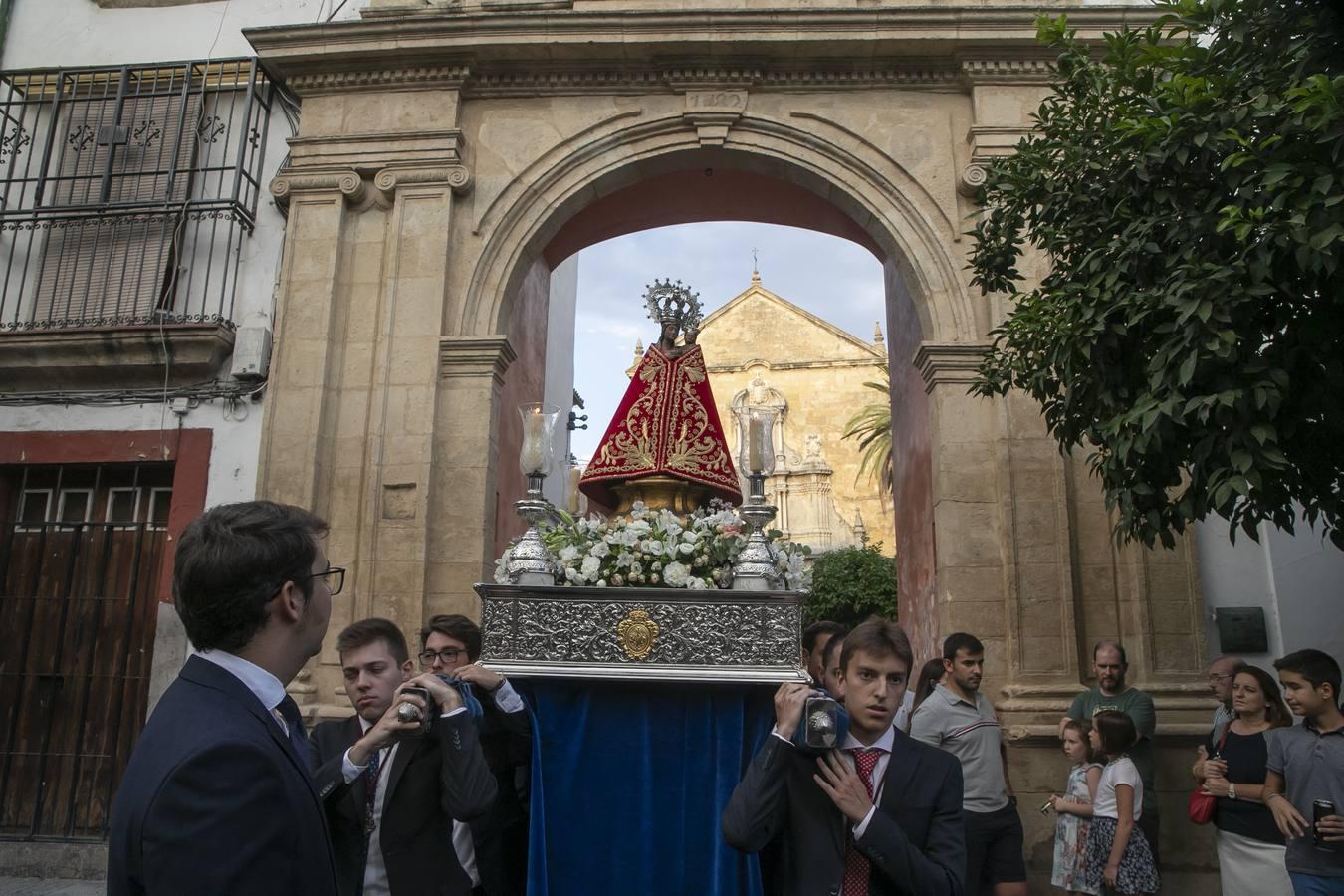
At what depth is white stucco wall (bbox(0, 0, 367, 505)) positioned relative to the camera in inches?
294

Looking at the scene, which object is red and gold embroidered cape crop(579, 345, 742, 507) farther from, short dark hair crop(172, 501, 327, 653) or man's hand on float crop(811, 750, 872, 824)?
short dark hair crop(172, 501, 327, 653)

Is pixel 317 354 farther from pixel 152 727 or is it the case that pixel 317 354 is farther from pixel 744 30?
pixel 152 727

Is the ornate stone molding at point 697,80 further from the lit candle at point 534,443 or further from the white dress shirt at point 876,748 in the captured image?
the white dress shirt at point 876,748

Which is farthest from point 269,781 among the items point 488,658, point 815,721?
point 488,658

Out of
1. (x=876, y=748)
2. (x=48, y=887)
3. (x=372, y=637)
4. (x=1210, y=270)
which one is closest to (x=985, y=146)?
(x=1210, y=270)

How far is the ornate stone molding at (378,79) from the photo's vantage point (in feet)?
25.7

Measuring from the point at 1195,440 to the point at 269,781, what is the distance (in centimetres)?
395

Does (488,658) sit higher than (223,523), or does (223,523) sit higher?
(223,523)

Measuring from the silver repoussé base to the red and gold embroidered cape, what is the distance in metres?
1.25

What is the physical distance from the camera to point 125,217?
7.93 metres

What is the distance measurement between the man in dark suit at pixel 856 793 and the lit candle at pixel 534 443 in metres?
2.06

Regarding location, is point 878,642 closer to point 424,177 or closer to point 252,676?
point 252,676

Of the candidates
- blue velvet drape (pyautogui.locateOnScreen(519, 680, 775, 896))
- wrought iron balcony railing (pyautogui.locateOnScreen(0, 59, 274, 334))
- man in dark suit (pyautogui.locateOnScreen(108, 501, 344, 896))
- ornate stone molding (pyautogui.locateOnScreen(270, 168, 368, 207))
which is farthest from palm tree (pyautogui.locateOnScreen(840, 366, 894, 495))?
man in dark suit (pyautogui.locateOnScreen(108, 501, 344, 896))

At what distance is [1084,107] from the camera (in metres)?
4.75
